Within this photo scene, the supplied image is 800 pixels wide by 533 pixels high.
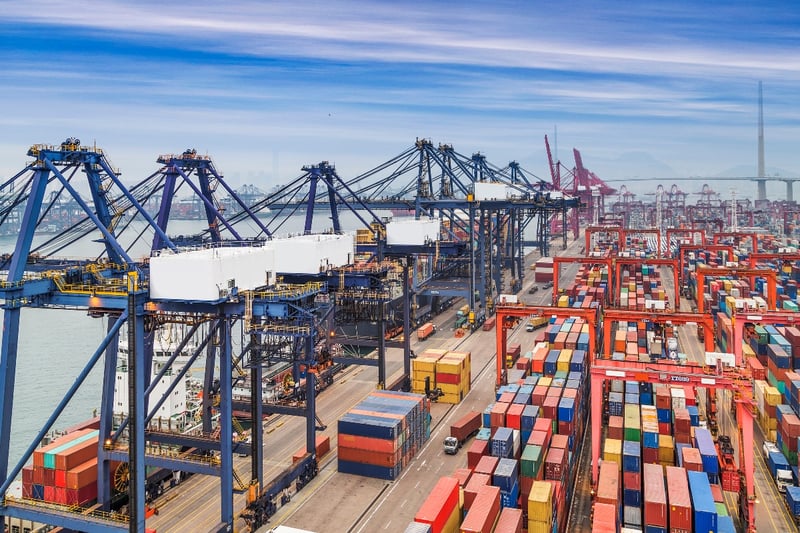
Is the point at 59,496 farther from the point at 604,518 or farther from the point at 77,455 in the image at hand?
the point at 604,518

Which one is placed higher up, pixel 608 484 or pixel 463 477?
pixel 463 477

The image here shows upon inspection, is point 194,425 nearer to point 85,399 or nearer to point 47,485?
point 47,485

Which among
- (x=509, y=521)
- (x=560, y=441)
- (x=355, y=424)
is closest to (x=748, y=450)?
(x=560, y=441)

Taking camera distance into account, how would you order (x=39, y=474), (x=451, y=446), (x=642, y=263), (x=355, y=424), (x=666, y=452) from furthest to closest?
(x=642, y=263) → (x=451, y=446) → (x=355, y=424) → (x=666, y=452) → (x=39, y=474)

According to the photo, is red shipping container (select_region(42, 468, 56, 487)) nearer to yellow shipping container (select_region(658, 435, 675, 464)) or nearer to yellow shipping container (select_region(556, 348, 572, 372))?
yellow shipping container (select_region(658, 435, 675, 464))

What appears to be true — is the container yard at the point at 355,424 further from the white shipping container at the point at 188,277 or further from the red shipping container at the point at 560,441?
the red shipping container at the point at 560,441

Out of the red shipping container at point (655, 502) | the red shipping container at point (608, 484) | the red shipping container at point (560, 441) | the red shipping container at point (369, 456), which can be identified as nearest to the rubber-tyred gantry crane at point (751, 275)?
the red shipping container at point (560, 441)

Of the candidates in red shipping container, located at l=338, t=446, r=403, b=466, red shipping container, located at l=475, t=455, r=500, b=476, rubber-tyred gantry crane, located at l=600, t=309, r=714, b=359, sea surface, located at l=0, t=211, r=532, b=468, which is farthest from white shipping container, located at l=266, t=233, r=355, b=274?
rubber-tyred gantry crane, located at l=600, t=309, r=714, b=359
